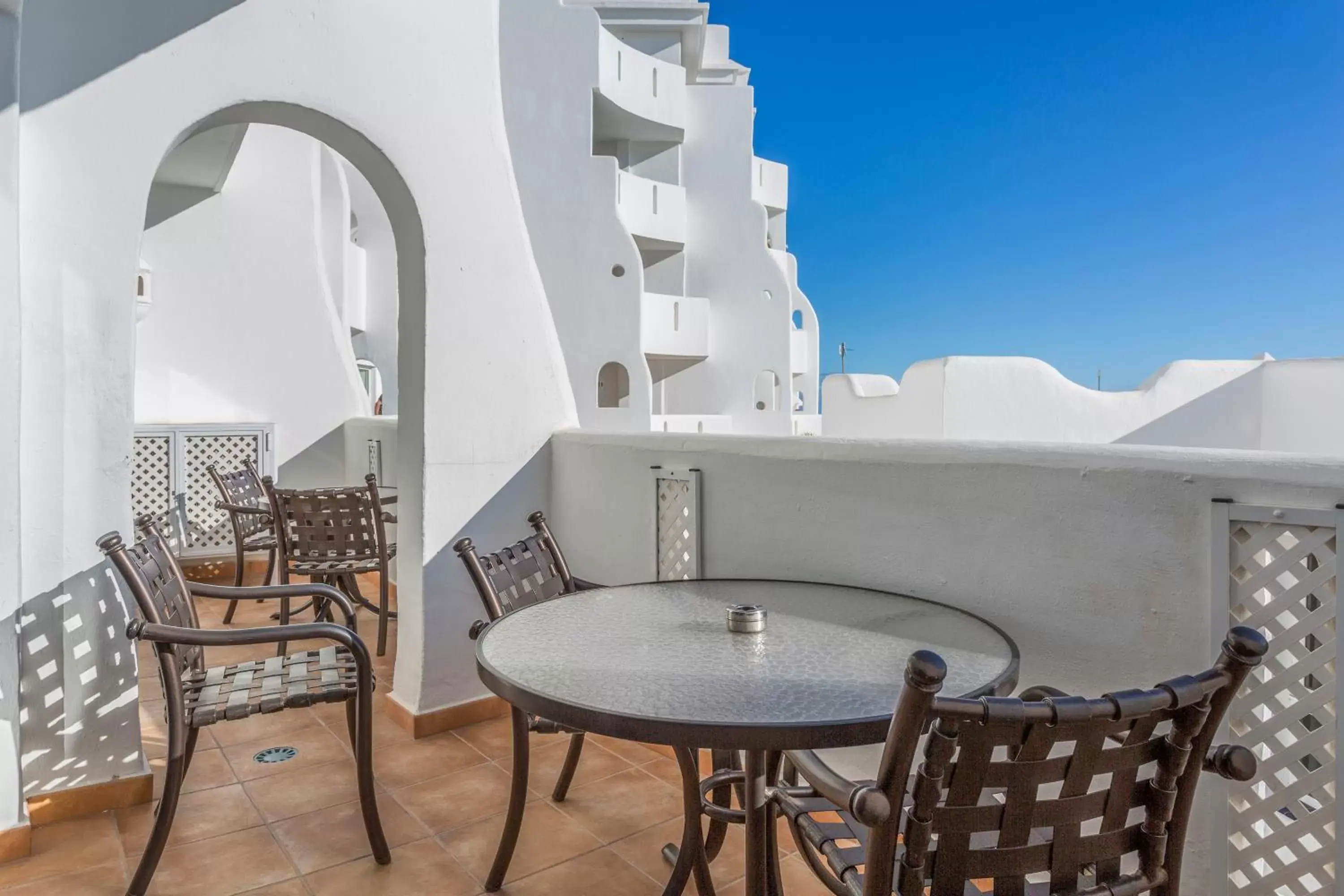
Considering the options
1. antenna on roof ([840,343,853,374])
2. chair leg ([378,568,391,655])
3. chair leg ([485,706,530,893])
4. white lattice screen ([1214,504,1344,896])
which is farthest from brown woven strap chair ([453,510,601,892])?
antenna on roof ([840,343,853,374])

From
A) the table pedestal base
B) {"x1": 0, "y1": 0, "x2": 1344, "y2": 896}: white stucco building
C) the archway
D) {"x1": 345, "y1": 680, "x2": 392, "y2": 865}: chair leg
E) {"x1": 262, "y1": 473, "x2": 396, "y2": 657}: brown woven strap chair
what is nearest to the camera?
the table pedestal base

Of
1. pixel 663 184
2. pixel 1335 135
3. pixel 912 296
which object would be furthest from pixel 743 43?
pixel 663 184

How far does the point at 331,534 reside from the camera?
390cm

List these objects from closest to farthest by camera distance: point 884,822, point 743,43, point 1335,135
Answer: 1. point 884,822
2. point 1335,135
3. point 743,43

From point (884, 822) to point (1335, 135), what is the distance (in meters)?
44.9

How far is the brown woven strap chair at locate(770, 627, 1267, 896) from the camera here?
3.01 feet

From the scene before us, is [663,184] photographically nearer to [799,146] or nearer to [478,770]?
[478,770]

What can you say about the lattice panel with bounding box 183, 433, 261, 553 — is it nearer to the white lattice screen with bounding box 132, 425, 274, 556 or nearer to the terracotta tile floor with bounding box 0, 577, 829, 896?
the white lattice screen with bounding box 132, 425, 274, 556

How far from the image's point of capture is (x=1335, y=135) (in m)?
33.0

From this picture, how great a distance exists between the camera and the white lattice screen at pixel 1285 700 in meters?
1.45

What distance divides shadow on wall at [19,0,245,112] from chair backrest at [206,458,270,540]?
251 cm

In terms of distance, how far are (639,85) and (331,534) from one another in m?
11.3

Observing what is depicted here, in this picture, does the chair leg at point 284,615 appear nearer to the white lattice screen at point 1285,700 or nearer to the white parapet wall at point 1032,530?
the white parapet wall at point 1032,530

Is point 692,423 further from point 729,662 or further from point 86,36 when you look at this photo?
point 729,662
